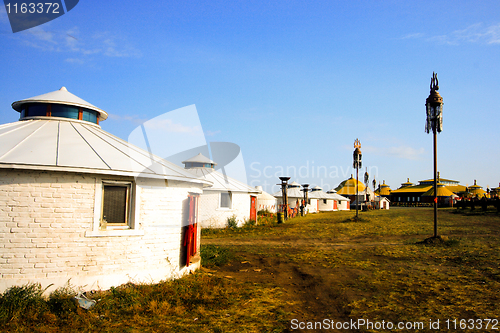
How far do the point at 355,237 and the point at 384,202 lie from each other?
42501 mm

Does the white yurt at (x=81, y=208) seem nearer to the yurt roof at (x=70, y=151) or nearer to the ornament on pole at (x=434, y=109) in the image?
the yurt roof at (x=70, y=151)

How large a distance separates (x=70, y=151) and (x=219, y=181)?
1536 cm

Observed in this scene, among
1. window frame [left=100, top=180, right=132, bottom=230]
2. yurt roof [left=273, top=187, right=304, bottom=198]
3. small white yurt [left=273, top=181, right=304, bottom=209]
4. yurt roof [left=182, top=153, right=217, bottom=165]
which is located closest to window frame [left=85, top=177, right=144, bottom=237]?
window frame [left=100, top=180, right=132, bottom=230]

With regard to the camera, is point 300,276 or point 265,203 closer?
point 300,276

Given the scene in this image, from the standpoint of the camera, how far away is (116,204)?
7496 mm

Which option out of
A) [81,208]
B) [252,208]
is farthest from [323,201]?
[81,208]

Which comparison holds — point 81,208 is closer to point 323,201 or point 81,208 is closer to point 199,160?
point 199,160

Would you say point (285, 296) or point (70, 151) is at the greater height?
point (70, 151)

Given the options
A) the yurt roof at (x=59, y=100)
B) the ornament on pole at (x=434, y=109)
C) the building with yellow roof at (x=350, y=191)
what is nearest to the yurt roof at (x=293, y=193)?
the building with yellow roof at (x=350, y=191)

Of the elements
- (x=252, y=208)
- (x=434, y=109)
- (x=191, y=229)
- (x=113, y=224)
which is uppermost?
(x=434, y=109)

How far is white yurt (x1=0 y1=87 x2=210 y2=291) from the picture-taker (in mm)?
6559

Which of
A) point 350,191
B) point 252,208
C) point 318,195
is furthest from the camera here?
point 350,191

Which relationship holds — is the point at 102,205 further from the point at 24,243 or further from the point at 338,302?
the point at 338,302

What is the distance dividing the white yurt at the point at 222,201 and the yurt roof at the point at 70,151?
11005 mm
